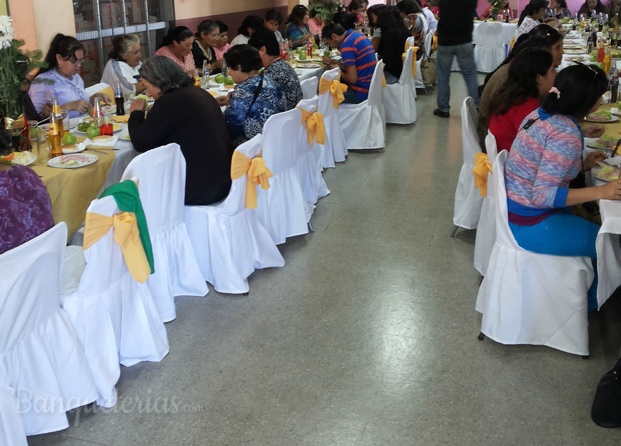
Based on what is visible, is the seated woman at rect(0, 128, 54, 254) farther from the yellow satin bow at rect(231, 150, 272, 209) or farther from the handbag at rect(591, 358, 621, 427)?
the handbag at rect(591, 358, 621, 427)

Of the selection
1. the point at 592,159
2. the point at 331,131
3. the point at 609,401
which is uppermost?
the point at 592,159

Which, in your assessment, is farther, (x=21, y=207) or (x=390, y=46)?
(x=390, y=46)

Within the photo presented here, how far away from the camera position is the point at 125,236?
2379 millimetres

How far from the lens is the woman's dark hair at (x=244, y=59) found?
3.76 m

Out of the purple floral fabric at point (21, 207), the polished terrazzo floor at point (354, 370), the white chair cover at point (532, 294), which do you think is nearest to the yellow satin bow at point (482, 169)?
the white chair cover at point (532, 294)

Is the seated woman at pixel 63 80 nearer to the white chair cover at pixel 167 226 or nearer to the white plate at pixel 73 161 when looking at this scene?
the white plate at pixel 73 161

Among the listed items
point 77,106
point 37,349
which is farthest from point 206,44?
point 37,349

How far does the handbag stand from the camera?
→ 228 centimetres

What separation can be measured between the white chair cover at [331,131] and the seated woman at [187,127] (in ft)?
5.98

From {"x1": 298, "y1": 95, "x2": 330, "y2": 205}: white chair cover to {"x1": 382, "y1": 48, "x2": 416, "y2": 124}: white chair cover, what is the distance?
2.13 meters

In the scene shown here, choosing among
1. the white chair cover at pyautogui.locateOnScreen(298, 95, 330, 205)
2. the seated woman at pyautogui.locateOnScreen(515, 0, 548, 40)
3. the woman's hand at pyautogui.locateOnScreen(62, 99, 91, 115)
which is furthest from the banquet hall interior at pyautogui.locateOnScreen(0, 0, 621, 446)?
the seated woman at pyautogui.locateOnScreen(515, 0, 548, 40)

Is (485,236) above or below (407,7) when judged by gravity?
below

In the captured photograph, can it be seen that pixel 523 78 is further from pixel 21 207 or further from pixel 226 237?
pixel 21 207

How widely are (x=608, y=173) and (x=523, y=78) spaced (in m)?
0.85
